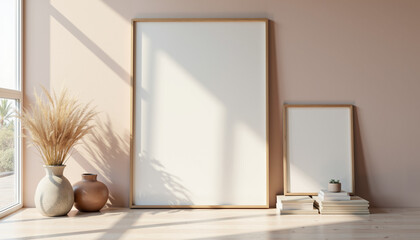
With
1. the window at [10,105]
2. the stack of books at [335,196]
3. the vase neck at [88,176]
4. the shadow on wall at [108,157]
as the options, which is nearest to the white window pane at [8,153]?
the window at [10,105]

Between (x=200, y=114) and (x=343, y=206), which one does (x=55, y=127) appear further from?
(x=343, y=206)

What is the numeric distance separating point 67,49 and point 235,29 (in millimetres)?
1548

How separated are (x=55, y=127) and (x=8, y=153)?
0.52m

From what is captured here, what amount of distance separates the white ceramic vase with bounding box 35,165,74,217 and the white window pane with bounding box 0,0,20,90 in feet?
2.81

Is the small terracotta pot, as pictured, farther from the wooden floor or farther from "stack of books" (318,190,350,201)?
the wooden floor

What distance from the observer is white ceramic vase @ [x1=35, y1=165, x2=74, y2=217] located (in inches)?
134

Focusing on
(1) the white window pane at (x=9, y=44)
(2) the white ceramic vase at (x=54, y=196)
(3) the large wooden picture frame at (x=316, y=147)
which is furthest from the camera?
(3) the large wooden picture frame at (x=316, y=147)

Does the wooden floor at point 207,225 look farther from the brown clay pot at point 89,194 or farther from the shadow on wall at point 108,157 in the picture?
the shadow on wall at point 108,157

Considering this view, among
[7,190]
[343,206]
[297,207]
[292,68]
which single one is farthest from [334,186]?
[7,190]

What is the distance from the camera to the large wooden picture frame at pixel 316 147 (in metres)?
3.81

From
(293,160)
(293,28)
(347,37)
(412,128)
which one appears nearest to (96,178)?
(293,160)

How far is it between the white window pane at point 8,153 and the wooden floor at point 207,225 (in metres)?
0.18

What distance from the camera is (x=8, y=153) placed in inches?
142

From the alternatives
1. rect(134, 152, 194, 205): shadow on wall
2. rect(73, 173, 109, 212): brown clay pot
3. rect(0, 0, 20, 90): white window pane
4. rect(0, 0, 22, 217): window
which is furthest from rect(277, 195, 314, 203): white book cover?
rect(0, 0, 20, 90): white window pane
